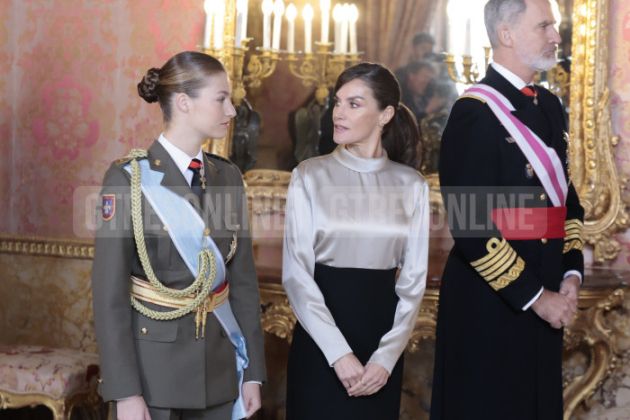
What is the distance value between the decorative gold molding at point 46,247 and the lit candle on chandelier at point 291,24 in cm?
123

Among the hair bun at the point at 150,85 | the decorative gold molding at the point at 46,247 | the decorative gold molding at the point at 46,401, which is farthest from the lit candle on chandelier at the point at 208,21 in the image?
the hair bun at the point at 150,85

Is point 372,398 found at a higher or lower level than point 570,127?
lower

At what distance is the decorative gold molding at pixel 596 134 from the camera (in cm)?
371

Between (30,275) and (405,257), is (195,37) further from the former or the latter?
(405,257)

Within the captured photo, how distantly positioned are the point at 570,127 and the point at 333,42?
1.01 m

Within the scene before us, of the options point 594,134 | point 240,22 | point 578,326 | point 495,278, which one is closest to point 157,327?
point 495,278

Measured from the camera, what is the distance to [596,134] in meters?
3.72

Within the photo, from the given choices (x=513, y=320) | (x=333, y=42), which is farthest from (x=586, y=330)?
(x=333, y=42)

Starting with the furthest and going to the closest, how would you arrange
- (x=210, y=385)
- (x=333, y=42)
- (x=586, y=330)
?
(x=333, y=42) < (x=586, y=330) < (x=210, y=385)

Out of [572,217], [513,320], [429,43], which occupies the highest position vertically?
[429,43]

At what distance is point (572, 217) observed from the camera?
2.73 m

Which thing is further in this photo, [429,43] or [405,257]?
[429,43]

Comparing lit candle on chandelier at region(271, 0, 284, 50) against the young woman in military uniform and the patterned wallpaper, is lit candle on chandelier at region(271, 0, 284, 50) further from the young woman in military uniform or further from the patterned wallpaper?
the young woman in military uniform

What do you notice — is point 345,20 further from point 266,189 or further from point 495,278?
point 495,278
